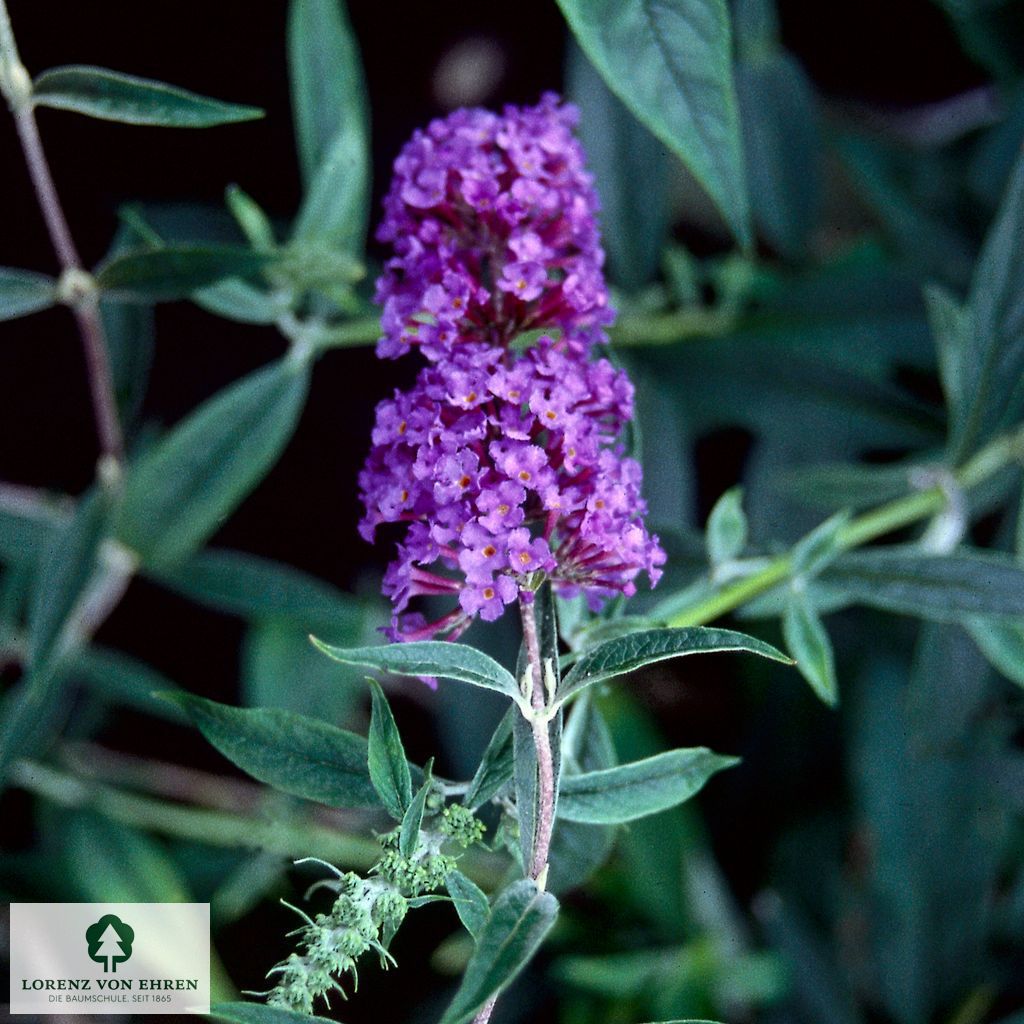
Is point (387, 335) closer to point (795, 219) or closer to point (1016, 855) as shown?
point (795, 219)

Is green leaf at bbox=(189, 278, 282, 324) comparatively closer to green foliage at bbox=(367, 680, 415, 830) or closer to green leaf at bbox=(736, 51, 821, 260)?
green foliage at bbox=(367, 680, 415, 830)

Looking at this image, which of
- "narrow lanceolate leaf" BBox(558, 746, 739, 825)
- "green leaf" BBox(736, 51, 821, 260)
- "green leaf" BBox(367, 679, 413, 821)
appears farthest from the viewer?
"green leaf" BBox(736, 51, 821, 260)

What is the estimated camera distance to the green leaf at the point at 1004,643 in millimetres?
1216

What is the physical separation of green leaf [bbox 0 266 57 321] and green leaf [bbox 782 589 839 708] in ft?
2.72

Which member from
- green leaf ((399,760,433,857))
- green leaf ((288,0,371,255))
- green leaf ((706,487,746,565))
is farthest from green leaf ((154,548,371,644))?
green leaf ((399,760,433,857))

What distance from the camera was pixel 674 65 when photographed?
0.94m

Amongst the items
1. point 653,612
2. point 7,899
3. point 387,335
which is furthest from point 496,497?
point 7,899

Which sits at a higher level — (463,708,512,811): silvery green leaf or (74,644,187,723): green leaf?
(74,644,187,723): green leaf

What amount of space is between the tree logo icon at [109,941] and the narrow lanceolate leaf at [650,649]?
2.16ft

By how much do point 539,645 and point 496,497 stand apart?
5.2 inches

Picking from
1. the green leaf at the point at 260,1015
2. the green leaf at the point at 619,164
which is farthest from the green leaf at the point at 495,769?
the green leaf at the point at 619,164

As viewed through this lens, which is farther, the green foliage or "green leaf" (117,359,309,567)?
"green leaf" (117,359,309,567)

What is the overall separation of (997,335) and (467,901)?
860 millimetres

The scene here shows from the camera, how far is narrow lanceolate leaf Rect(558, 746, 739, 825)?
2.87ft
